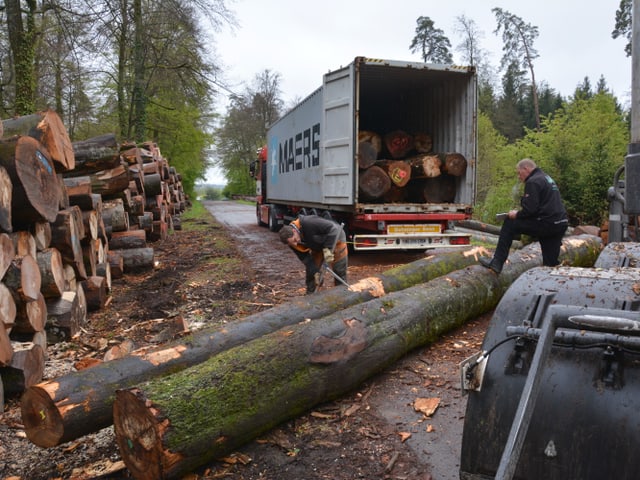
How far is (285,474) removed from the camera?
3193 millimetres

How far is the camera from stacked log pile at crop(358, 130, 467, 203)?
391 inches

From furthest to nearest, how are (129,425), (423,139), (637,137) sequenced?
(423,139), (129,425), (637,137)

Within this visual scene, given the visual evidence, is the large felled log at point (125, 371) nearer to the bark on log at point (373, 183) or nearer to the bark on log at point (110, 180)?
the bark on log at point (373, 183)

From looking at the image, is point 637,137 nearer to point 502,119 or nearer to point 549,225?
point 549,225

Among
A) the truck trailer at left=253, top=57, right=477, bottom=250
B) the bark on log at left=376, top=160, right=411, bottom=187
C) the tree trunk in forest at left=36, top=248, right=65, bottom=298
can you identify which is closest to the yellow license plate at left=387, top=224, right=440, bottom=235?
the truck trailer at left=253, top=57, right=477, bottom=250

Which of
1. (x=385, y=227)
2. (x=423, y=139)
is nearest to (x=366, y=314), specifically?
(x=385, y=227)

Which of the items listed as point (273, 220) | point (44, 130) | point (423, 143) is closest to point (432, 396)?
point (44, 130)

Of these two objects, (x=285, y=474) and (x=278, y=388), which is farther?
(x=278, y=388)

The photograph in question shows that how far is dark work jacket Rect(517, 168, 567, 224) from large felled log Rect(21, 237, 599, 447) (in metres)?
1.88

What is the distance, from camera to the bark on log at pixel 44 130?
564cm

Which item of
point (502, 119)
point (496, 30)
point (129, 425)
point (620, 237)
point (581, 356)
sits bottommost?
point (129, 425)

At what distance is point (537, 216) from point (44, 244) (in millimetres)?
5347

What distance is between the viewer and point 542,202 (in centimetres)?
575

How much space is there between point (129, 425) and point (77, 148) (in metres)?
6.28
